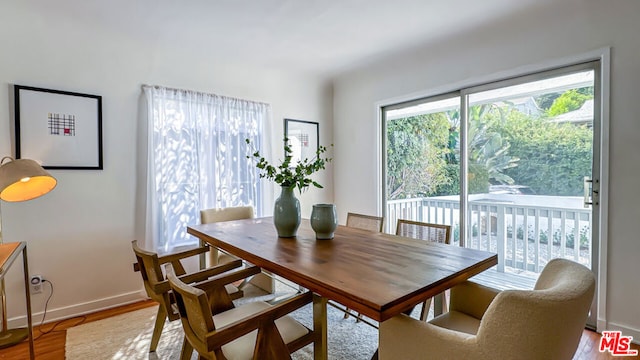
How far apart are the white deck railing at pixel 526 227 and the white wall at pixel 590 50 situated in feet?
0.93

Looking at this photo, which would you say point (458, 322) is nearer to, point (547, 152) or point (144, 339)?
point (547, 152)

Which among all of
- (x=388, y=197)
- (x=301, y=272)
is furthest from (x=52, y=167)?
(x=388, y=197)

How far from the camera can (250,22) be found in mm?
2588

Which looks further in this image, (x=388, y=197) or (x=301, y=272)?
(x=388, y=197)

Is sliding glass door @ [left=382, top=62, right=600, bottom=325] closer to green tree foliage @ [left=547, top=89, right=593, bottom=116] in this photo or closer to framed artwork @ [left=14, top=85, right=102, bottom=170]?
green tree foliage @ [left=547, top=89, right=593, bottom=116]

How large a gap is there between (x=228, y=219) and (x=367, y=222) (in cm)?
133

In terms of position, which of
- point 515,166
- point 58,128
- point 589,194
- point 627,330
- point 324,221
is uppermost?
point 58,128

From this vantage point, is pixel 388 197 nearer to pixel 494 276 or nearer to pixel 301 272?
pixel 494 276

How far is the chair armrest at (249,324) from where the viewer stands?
1.12 m

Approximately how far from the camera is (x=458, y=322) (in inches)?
58.9

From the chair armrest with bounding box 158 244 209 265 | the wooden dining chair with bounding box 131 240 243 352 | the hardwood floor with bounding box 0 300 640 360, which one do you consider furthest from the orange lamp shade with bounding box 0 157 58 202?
the hardwood floor with bounding box 0 300 640 360

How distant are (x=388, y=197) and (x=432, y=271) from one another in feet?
8.48

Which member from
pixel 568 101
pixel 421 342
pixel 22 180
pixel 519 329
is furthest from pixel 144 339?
pixel 568 101

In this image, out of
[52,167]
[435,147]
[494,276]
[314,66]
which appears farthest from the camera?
[314,66]
